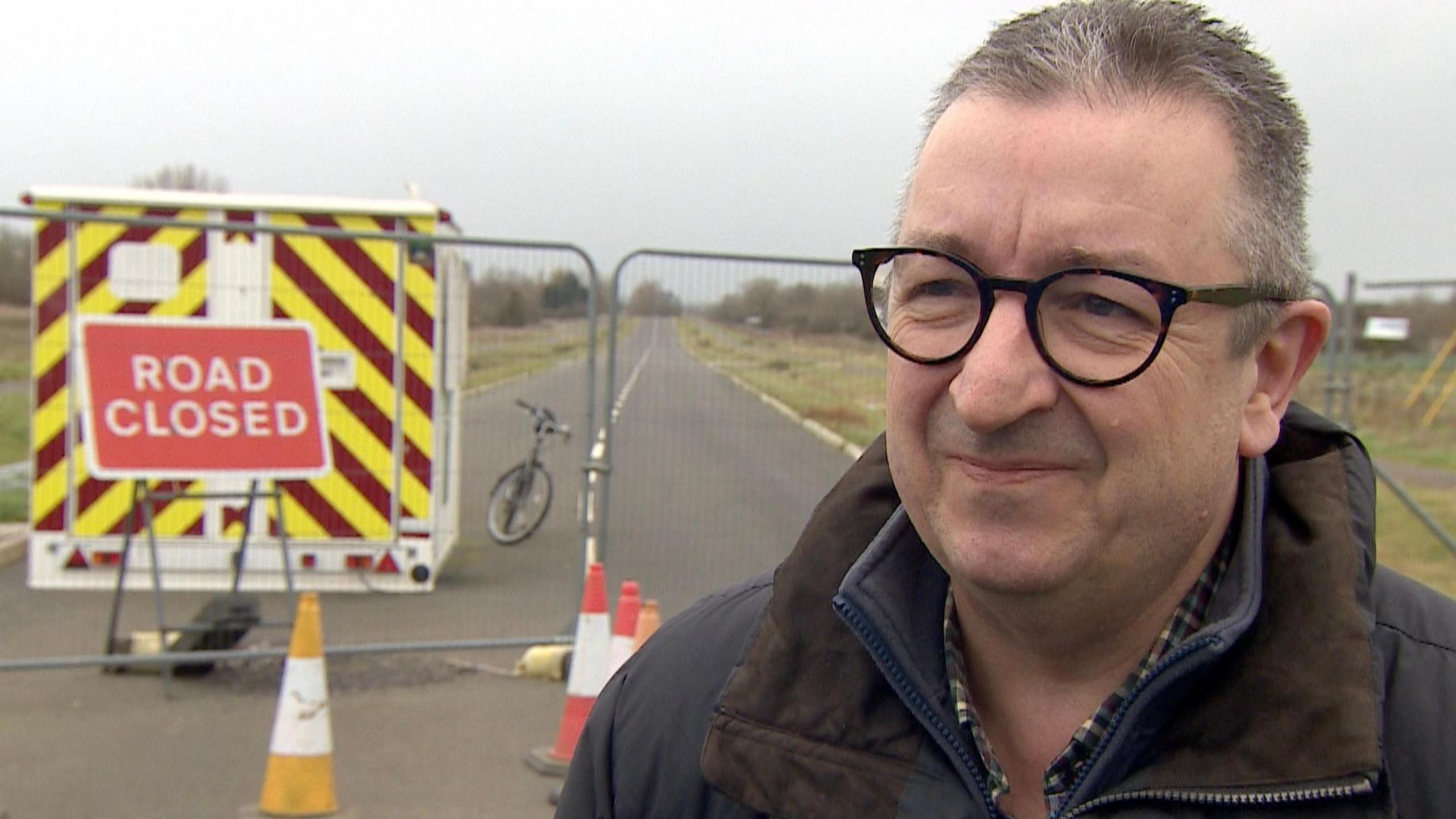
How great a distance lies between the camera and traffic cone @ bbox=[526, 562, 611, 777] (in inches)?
229

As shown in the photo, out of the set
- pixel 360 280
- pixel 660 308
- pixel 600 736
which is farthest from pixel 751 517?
pixel 600 736

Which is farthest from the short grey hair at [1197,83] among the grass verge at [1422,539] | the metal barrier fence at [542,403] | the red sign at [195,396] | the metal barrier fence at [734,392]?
the grass verge at [1422,539]

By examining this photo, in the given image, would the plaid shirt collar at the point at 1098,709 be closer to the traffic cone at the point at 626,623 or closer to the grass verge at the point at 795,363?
the traffic cone at the point at 626,623

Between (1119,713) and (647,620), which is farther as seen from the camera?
(647,620)

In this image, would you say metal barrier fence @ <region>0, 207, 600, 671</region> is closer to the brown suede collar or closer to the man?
the brown suede collar

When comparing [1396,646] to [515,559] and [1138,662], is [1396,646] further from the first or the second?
[515,559]

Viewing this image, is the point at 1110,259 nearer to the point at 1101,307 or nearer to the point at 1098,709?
the point at 1101,307

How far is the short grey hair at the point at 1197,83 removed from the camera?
1.51 metres

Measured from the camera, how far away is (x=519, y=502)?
7.71m

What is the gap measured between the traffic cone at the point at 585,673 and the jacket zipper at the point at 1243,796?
4.45 meters

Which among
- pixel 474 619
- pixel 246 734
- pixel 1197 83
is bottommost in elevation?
pixel 246 734

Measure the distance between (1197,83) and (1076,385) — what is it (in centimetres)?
36

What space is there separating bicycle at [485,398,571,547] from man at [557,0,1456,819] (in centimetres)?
596

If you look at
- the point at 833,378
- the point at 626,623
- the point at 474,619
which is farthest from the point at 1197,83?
the point at 474,619
